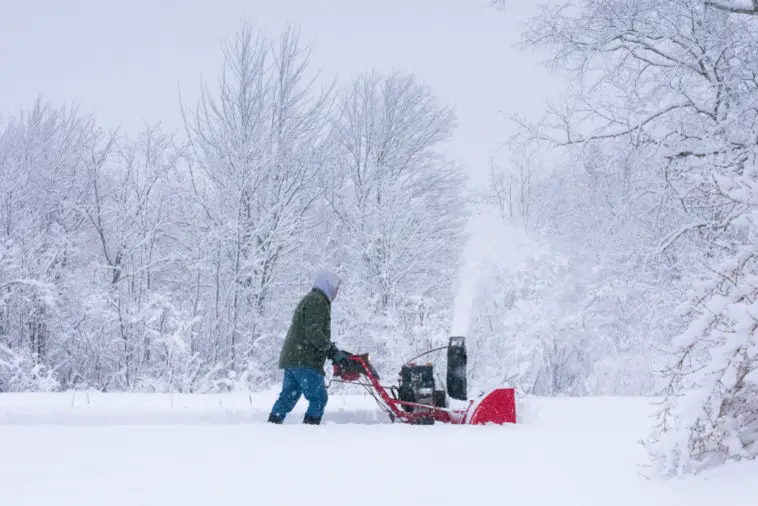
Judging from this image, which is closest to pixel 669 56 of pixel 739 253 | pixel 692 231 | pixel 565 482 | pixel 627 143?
pixel 627 143

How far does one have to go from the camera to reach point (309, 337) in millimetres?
6480

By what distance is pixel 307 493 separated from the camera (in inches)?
130

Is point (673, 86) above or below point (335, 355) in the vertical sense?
above

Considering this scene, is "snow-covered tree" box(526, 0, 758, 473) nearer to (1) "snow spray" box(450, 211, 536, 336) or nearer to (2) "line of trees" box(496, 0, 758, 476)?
(2) "line of trees" box(496, 0, 758, 476)

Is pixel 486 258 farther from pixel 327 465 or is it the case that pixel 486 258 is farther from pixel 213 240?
pixel 327 465

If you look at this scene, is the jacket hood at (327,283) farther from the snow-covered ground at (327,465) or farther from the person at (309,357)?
the snow-covered ground at (327,465)

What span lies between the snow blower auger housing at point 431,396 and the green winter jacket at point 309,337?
10.9 inches

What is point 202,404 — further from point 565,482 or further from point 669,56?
point 669,56

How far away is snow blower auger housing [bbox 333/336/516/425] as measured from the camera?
21.7 ft

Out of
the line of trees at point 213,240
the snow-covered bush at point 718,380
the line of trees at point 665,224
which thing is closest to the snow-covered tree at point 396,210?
the line of trees at point 213,240

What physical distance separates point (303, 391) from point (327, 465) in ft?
7.90

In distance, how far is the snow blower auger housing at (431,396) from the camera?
6613 mm

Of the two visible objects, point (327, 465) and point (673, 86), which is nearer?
point (327, 465)

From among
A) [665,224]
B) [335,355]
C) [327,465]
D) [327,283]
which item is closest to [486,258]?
[665,224]
